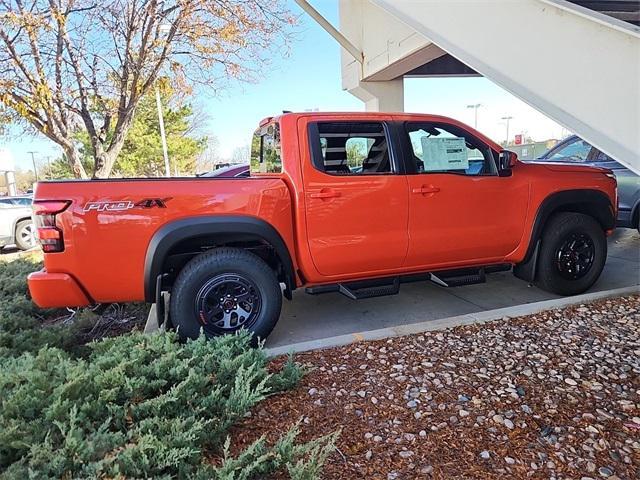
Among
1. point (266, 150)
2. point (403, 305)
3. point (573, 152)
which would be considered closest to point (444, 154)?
point (403, 305)

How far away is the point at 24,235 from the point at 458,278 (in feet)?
35.0

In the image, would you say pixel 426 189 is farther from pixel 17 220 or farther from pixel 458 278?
pixel 17 220

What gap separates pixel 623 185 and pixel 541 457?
6.29m

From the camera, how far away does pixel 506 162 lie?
4148 millimetres

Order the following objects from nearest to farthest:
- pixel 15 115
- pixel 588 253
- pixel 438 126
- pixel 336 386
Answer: pixel 336 386 < pixel 438 126 < pixel 588 253 < pixel 15 115

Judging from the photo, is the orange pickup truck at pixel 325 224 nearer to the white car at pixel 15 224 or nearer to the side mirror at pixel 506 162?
the side mirror at pixel 506 162

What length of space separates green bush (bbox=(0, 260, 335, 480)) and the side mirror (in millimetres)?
2778

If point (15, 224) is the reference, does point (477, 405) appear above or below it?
below

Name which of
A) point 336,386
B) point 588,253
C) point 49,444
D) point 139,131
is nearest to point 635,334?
point 588,253

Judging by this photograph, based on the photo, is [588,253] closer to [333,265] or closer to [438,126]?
[438,126]

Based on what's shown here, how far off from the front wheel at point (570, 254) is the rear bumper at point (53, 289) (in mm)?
4357

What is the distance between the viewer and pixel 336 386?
2857 millimetres

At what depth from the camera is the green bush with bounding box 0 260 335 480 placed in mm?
1884

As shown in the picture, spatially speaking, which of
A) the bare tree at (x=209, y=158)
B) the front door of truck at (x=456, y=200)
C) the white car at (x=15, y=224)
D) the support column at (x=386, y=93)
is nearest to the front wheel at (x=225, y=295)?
the front door of truck at (x=456, y=200)
